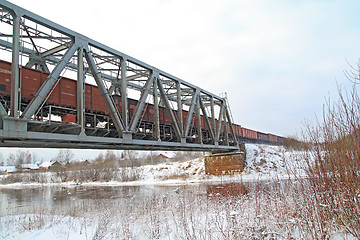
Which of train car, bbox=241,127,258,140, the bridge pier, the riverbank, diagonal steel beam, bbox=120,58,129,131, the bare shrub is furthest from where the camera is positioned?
train car, bbox=241,127,258,140

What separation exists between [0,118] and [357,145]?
1237 centimetres

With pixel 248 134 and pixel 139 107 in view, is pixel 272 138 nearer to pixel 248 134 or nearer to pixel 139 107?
pixel 248 134

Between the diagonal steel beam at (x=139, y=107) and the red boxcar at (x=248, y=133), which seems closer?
the diagonal steel beam at (x=139, y=107)

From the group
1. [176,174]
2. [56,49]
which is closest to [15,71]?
[56,49]

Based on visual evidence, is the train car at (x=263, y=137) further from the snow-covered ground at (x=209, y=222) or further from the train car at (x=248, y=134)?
the snow-covered ground at (x=209, y=222)

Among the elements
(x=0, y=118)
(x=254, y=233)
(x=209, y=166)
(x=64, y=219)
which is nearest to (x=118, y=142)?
(x=64, y=219)

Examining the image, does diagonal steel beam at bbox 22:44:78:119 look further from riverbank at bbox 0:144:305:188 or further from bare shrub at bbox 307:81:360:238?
riverbank at bbox 0:144:305:188

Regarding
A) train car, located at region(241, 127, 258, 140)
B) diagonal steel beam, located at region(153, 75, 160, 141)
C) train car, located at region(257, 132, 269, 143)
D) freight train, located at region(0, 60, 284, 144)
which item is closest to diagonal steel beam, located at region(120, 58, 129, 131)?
freight train, located at region(0, 60, 284, 144)

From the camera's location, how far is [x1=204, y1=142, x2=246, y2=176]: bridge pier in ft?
120

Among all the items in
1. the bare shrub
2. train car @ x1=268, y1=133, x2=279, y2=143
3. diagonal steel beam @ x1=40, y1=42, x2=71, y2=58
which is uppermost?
diagonal steel beam @ x1=40, y1=42, x2=71, y2=58

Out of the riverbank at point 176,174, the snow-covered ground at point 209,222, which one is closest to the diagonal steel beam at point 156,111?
the snow-covered ground at point 209,222

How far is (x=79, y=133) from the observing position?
12742 mm

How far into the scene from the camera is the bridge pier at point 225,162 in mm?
36531

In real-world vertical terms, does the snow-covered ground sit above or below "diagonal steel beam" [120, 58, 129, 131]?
below
